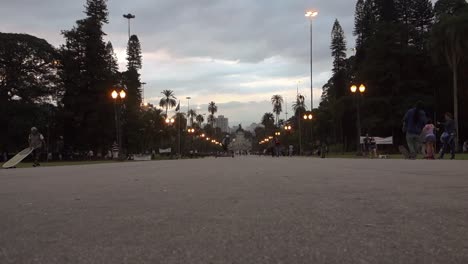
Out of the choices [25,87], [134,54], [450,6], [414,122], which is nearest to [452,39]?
[450,6]

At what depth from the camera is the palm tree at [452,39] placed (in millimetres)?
44781

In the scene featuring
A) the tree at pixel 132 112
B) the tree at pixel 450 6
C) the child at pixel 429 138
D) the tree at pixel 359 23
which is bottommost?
the child at pixel 429 138

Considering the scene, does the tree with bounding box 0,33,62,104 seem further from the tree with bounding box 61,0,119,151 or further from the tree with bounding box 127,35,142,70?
the tree with bounding box 127,35,142,70

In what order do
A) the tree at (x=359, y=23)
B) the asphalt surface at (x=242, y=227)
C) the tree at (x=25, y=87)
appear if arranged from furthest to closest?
1. the tree at (x=359, y=23)
2. the tree at (x=25, y=87)
3. the asphalt surface at (x=242, y=227)

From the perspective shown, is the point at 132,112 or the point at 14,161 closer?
the point at 14,161

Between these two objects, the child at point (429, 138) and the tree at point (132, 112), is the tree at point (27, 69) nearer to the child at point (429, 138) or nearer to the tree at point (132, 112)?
the tree at point (132, 112)

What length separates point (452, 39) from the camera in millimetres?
45031

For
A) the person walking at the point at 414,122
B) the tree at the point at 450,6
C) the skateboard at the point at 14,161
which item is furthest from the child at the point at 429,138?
the tree at the point at 450,6

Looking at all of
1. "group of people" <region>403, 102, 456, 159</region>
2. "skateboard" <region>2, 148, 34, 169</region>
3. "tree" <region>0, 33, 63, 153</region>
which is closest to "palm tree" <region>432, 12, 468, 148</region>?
"group of people" <region>403, 102, 456, 159</region>

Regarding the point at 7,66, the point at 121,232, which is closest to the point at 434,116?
the point at 7,66

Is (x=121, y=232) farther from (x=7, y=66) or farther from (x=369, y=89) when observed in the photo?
(x=369, y=89)

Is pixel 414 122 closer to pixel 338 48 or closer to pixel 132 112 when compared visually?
pixel 132 112

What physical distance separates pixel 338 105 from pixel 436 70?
13.2 m

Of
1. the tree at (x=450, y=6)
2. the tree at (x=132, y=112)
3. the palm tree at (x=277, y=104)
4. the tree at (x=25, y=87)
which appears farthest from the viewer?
the palm tree at (x=277, y=104)
